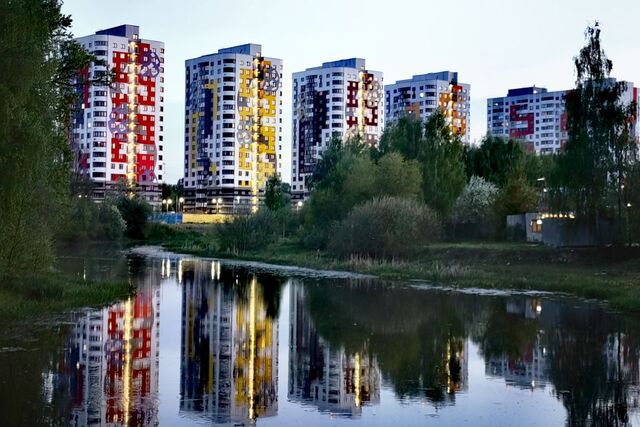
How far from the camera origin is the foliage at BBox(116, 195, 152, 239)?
134500 mm

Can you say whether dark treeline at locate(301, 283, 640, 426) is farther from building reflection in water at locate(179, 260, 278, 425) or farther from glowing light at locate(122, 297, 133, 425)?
glowing light at locate(122, 297, 133, 425)

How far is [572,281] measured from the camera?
52.9 metres

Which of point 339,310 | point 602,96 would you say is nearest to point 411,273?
point 602,96

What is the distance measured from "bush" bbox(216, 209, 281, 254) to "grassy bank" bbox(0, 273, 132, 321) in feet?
167

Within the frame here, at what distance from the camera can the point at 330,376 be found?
2341 centimetres

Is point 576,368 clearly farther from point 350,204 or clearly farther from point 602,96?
point 350,204

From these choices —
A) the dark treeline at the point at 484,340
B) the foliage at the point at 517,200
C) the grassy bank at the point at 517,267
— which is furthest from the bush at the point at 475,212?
the dark treeline at the point at 484,340

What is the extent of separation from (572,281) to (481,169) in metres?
57.7

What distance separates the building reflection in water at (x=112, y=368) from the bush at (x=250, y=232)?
58.8 meters

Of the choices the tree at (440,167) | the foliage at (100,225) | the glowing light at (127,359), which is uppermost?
the tree at (440,167)

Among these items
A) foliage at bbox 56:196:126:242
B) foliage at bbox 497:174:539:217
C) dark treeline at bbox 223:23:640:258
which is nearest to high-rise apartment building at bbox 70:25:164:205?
foliage at bbox 56:196:126:242

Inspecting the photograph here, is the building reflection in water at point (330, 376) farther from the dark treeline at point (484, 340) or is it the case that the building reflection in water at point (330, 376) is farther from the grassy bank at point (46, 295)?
the grassy bank at point (46, 295)

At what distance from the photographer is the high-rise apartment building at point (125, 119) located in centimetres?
18738

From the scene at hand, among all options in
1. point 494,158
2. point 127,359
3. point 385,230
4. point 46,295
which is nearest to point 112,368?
point 127,359
